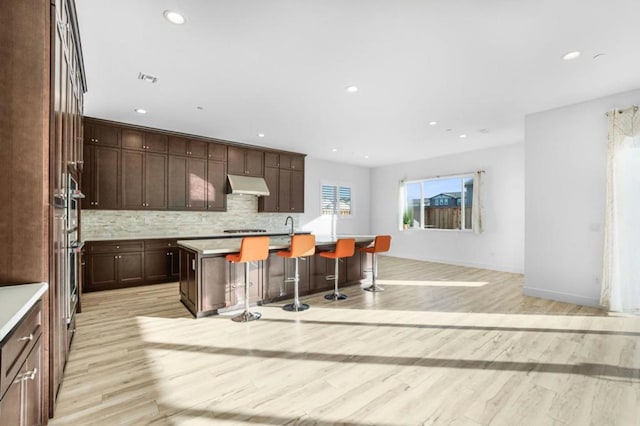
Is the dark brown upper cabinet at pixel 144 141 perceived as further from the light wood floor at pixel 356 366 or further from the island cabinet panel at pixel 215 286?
the island cabinet panel at pixel 215 286

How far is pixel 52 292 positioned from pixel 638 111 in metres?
6.51

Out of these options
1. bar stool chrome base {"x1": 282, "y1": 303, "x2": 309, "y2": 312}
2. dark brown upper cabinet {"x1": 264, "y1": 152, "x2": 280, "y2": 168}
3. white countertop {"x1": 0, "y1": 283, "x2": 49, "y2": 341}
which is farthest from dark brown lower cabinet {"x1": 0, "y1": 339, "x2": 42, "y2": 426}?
dark brown upper cabinet {"x1": 264, "y1": 152, "x2": 280, "y2": 168}

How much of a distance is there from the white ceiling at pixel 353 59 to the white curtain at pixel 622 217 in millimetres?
602

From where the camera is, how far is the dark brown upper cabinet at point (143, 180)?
17.3 ft

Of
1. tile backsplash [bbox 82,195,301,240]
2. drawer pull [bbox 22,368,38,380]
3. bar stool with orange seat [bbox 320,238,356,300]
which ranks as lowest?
drawer pull [bbox 22,368,38,380]

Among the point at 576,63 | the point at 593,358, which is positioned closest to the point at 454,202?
the point at 576,63

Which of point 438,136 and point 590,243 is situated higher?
point 438,136

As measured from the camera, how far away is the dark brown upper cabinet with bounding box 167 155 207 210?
5.75 m

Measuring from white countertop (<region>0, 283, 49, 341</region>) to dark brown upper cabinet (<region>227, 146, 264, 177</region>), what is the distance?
5201 millimetres

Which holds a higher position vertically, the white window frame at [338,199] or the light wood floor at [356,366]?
the white window frame at [338,199]

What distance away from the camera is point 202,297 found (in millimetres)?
3613

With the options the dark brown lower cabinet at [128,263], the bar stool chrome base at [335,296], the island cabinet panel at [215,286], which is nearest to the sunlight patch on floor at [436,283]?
the bar stool chrome base at [335,296]

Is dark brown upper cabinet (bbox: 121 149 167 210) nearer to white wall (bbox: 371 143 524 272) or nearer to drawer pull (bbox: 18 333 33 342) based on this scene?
drawer pull (bbox: 18 333 33 342)

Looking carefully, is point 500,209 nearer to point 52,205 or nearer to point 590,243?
A: point 590,243
